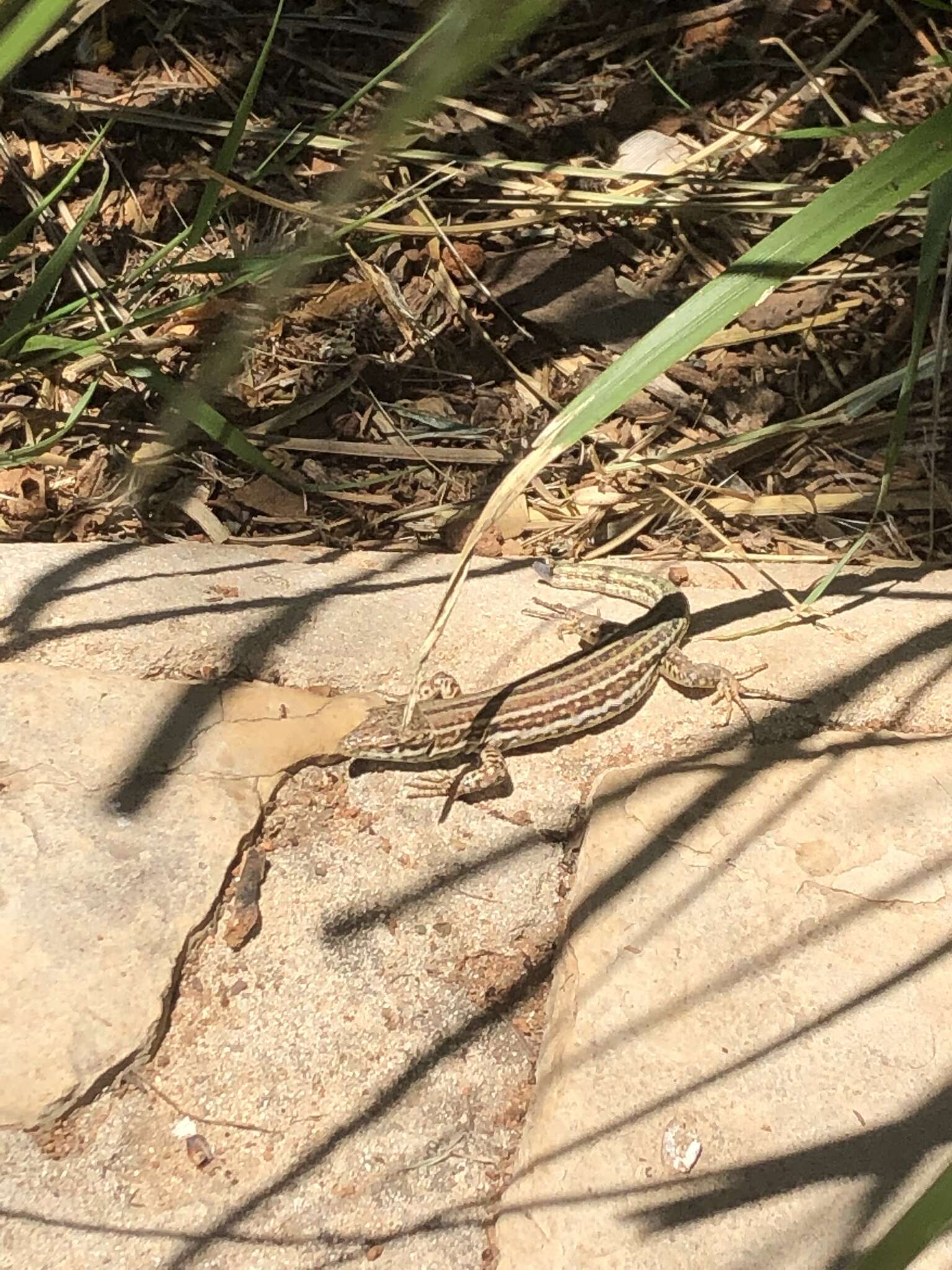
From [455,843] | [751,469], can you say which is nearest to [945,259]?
[751,469]

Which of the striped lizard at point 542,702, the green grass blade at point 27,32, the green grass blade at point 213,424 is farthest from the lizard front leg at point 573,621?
the green grass blade at point 27,32

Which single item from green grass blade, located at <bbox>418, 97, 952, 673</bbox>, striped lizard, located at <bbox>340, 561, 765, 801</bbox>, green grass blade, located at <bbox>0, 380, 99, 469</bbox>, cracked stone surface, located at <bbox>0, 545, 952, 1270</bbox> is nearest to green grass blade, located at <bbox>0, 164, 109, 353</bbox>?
green grass blade, located at <bbox>0, 380, 99, 469</bbox>

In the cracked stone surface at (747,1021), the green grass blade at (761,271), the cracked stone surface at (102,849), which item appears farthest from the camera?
the cracked stone surface at (102,849)

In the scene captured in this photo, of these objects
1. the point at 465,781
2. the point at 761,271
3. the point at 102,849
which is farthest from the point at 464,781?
the point at 761,271

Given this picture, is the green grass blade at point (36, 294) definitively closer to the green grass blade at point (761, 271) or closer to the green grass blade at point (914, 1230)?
the green grass blade at point (761, 271)

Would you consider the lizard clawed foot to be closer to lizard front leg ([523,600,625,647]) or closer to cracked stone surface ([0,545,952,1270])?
cracked stone surface ([0,545,952,1270])

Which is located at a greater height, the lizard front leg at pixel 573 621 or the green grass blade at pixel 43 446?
the green grass blade at pixel 43 446
